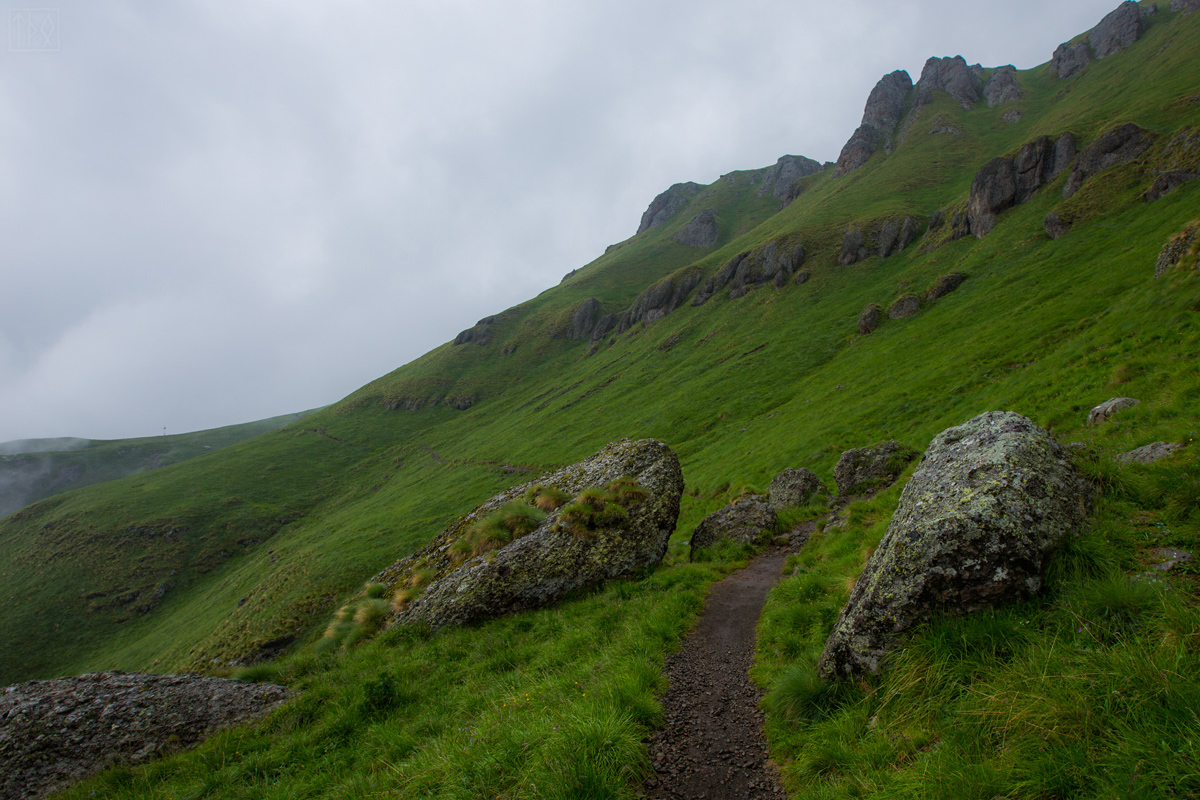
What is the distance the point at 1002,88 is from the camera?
156m

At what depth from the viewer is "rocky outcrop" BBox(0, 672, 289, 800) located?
24.7 ft

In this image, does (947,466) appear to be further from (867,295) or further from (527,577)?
(867,295)

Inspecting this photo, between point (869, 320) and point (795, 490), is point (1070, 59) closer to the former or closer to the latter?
point (869, 320)

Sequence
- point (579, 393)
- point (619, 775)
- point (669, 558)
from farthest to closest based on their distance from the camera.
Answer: point (579, 393) < point (669, 558) < point (619, 775)

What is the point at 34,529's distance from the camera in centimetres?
9688

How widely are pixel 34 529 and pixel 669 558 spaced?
146 meters

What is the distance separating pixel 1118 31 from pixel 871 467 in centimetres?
21514

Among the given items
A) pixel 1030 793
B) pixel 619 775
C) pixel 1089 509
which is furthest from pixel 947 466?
pixel 619 775

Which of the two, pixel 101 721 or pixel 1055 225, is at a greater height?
pixel 101 721

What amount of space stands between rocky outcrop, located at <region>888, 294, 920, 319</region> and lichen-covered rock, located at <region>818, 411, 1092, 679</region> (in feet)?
200

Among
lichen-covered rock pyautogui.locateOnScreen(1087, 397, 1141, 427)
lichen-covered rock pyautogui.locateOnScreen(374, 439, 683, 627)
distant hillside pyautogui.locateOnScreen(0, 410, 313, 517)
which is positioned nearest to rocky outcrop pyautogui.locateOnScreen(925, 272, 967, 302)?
lichen-covered rock pyautogui.locateOnScreen(1087, 397, 1141, 427)

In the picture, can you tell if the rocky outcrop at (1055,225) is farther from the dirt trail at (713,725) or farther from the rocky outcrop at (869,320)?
the dirt trail at (713,725)

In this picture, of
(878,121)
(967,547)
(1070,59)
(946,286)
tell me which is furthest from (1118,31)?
(967,547)

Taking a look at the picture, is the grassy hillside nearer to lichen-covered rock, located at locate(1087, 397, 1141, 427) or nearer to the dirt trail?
the dirt trail
